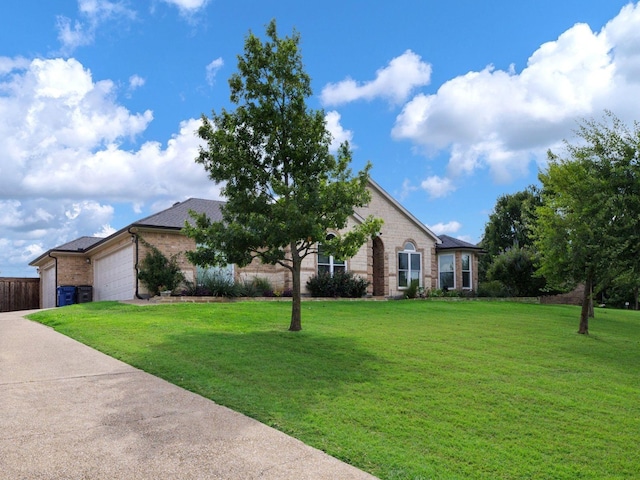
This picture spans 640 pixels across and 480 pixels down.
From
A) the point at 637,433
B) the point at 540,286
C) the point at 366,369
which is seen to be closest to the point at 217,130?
the point at 366,369

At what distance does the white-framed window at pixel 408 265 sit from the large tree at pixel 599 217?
14.3 metres

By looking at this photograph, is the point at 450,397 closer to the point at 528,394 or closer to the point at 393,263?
the point at 528,394

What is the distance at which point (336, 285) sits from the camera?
25703mm

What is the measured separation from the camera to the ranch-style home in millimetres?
23031

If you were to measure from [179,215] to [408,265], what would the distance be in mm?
12986

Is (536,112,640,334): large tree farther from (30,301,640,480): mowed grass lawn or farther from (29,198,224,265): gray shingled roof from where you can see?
(29,198,224,265): gray shingled roof

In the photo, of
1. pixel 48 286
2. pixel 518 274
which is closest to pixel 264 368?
pixel 518 274

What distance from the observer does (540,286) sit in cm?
3178

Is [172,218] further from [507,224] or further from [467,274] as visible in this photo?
[507,224]

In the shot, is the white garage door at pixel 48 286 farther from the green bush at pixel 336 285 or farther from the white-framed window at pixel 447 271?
the white-framed window at pixel 447 271

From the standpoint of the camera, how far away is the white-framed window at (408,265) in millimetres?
30469

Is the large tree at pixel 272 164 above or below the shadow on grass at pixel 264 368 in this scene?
above

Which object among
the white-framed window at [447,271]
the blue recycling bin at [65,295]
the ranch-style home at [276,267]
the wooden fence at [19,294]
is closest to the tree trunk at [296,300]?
the ranch-style home at [276,267]

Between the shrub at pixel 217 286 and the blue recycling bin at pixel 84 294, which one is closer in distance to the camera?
the shrub at pixel 217 286
